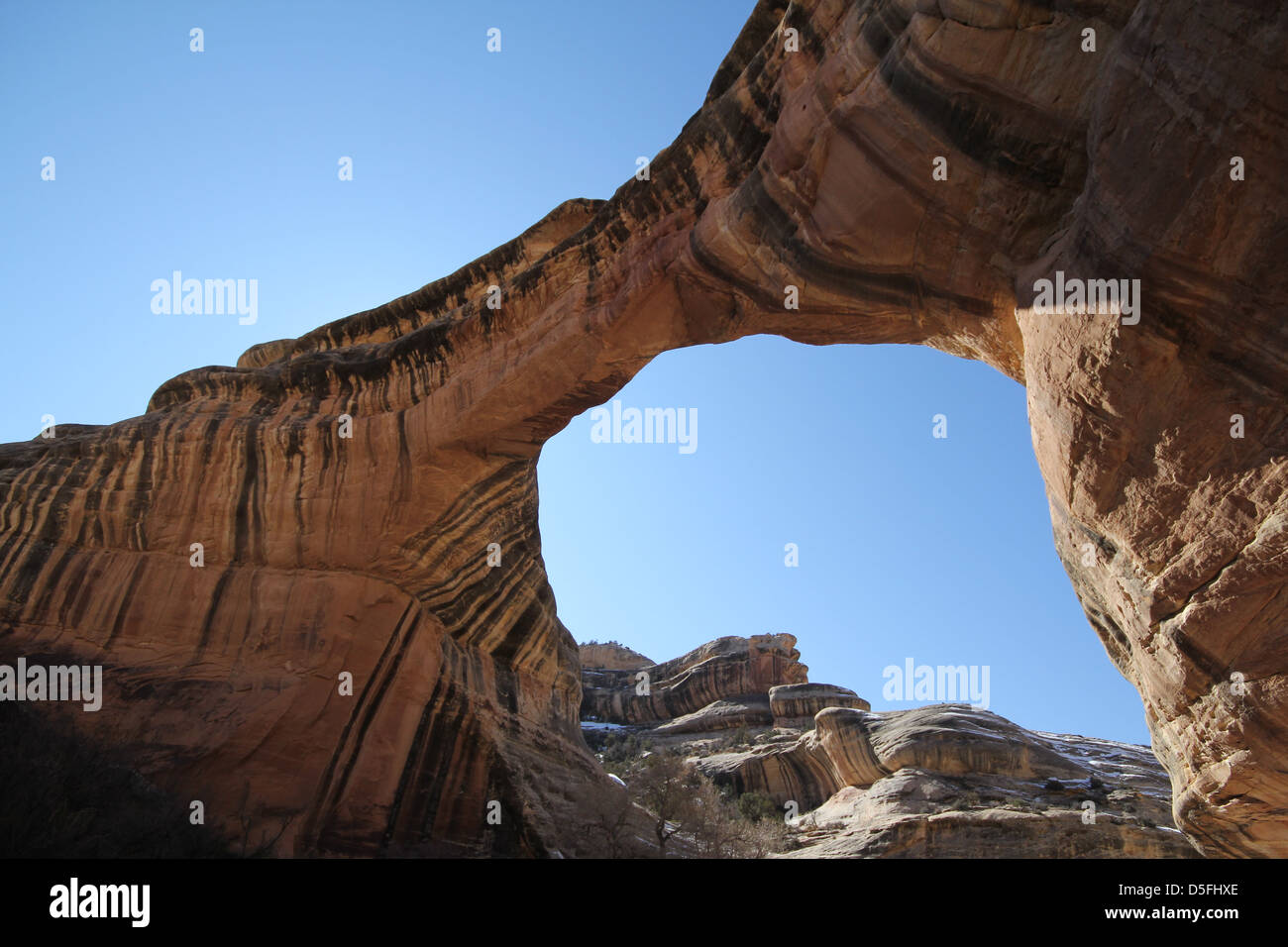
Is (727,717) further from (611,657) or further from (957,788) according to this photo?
(611,657)

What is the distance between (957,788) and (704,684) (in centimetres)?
2591

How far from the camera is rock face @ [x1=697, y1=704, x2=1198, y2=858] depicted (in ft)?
63.4

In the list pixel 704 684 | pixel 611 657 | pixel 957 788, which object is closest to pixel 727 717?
pixel 704 684

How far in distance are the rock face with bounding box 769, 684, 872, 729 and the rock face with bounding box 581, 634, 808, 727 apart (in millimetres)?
3343

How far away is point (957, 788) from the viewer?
898 inches

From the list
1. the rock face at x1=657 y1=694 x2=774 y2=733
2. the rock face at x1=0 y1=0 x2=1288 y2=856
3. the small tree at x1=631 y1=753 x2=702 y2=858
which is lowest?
the rock face at x1=657 y1=694 x2=774 y2=733

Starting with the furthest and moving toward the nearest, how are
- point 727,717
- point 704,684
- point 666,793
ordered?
1. point 704,684
2. point 727,717
3. point 666,793

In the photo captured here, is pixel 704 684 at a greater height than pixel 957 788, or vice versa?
pixel 704 684

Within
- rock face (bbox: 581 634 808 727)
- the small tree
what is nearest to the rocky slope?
the small tree

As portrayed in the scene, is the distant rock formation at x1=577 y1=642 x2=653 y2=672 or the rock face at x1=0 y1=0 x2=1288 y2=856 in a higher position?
the rock face at x1=0 y1=0 x2=1288 y2=856

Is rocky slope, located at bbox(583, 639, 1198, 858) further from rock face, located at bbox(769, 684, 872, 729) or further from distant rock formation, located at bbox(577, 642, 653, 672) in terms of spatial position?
distant rock formation, located at bbox(577, 642, 653, 672)

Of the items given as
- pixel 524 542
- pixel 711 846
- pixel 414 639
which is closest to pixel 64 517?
pixel 414 639

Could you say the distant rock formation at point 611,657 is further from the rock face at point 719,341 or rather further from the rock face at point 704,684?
the rock face at point 719,341

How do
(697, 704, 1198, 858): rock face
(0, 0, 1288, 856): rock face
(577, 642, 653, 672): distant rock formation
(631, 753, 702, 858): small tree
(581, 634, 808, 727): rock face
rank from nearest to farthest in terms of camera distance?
1. (0, 0, 1288, 856): rock face
2. (631, 753, 702, 858): small tree
3. (697, 704, 1198, 858): rock face
4. (581, 634, 808, 727): rock face
5. (577, 642, 653, 672): distant rock formation
